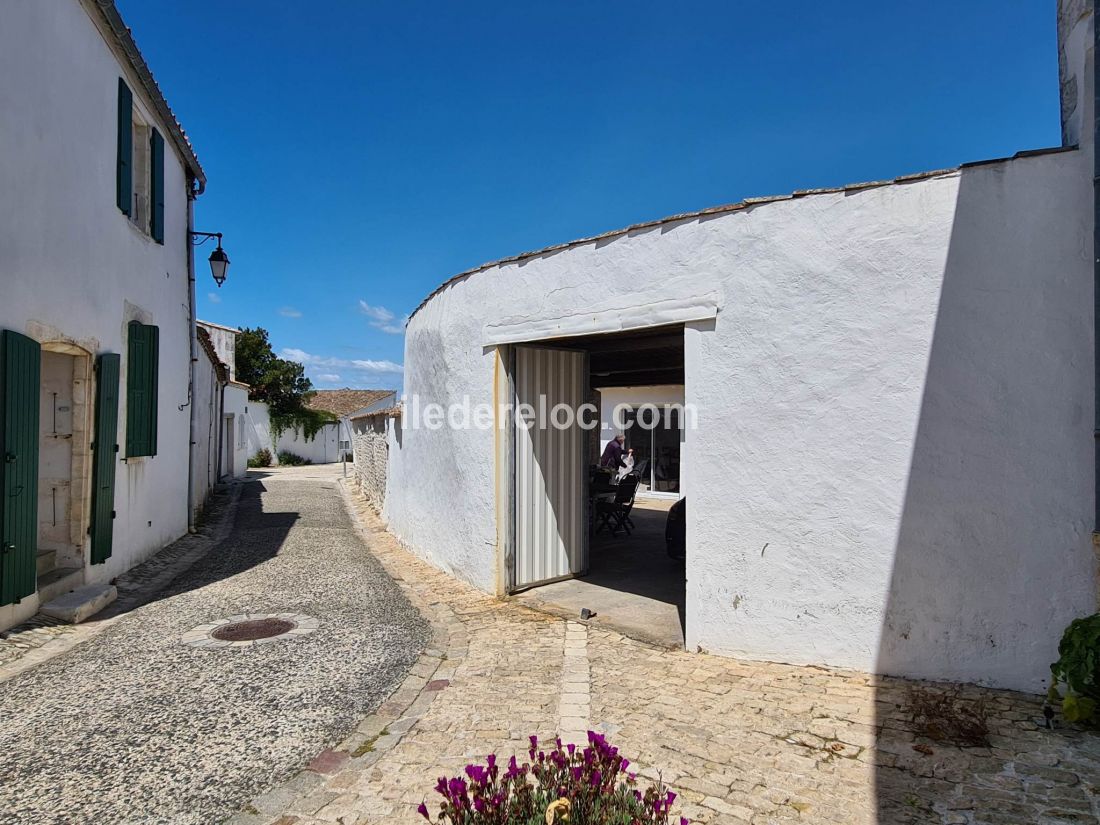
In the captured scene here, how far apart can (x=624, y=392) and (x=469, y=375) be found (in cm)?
912

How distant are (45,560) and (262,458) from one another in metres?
25.0

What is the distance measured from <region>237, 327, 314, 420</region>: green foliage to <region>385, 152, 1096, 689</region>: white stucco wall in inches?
1182

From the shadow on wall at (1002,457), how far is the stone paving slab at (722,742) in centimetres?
25

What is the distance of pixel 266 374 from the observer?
31.8 m

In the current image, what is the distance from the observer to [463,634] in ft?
17.6

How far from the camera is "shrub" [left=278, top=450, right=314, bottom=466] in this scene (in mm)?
30812

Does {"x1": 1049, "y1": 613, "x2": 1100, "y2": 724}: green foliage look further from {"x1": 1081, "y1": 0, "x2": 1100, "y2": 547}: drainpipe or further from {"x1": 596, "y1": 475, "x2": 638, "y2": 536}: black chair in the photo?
{"x1": 596, "y1": 475, "x2": 638, "y2": 536}: black chair

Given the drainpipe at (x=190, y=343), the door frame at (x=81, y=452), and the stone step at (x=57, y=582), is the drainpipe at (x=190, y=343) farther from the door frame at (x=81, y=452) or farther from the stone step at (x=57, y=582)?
the stone step at (x=57, y=582)

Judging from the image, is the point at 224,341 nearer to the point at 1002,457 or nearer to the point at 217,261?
the point at 217,261

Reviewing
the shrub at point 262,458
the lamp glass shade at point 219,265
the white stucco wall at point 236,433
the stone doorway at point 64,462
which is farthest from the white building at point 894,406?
the shrub at point 262,458

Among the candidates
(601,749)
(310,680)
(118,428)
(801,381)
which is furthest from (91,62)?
(601,749)

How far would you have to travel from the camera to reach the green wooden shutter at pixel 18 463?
193 inches

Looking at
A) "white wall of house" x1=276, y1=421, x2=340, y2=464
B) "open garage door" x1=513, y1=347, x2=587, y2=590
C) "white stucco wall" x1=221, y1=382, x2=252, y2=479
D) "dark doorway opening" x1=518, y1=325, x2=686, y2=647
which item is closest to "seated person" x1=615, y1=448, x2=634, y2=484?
"dark doorway opening" x1=518, y1=325, x2=686, y2=647

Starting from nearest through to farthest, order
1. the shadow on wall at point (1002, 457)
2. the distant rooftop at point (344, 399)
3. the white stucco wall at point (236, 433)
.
→ 1. the shadow on wall at point (1002, 457)
2. the white stucco wall at point (236, 433)
3. the distant rooftop at point (344, 399)
